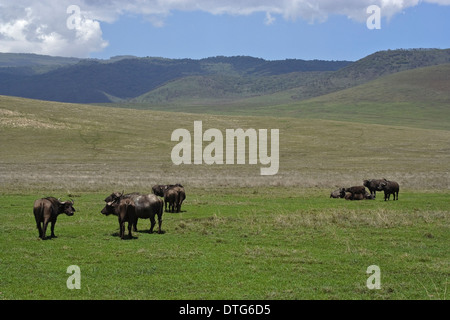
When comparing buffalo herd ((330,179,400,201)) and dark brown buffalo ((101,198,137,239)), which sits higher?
dark brown buffalo ((101,198,137,239))

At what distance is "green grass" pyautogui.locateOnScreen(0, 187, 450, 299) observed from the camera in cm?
1220

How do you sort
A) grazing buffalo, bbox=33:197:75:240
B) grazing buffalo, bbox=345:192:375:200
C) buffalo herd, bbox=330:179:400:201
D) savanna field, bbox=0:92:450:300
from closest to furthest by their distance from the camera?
savanna field, bbox=0:92:450:300 < grazing buffalo, bbox=33:197:75:240 < buffalo herd, bbox=330:179:400:201 < grazing buffalo, bbox=345:192:375:200

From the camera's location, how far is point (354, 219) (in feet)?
75.9

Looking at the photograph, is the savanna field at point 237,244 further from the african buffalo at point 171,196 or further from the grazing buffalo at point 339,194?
the grazing buffalo at point 339,194

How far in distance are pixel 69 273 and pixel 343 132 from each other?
110937 millimetres

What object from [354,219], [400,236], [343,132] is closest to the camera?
[400,236]

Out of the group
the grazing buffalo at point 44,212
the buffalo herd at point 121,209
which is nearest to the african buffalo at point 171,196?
the buffalo herd at point 121,209

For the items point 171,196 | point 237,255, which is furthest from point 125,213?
point 171,196

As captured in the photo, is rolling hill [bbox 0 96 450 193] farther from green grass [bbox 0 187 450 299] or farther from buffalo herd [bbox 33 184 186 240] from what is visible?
buffalo herd [bbox 33 184 186 240]

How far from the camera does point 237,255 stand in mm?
16031

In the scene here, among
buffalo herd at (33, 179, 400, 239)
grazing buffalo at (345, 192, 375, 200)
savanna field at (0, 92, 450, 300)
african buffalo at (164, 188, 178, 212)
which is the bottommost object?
grazing buffalo at (345, 192, 375, 200)

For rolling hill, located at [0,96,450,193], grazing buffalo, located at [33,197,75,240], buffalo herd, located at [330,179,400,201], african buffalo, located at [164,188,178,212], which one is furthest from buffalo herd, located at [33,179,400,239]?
rolling hill, located at [0,96,450,193]
